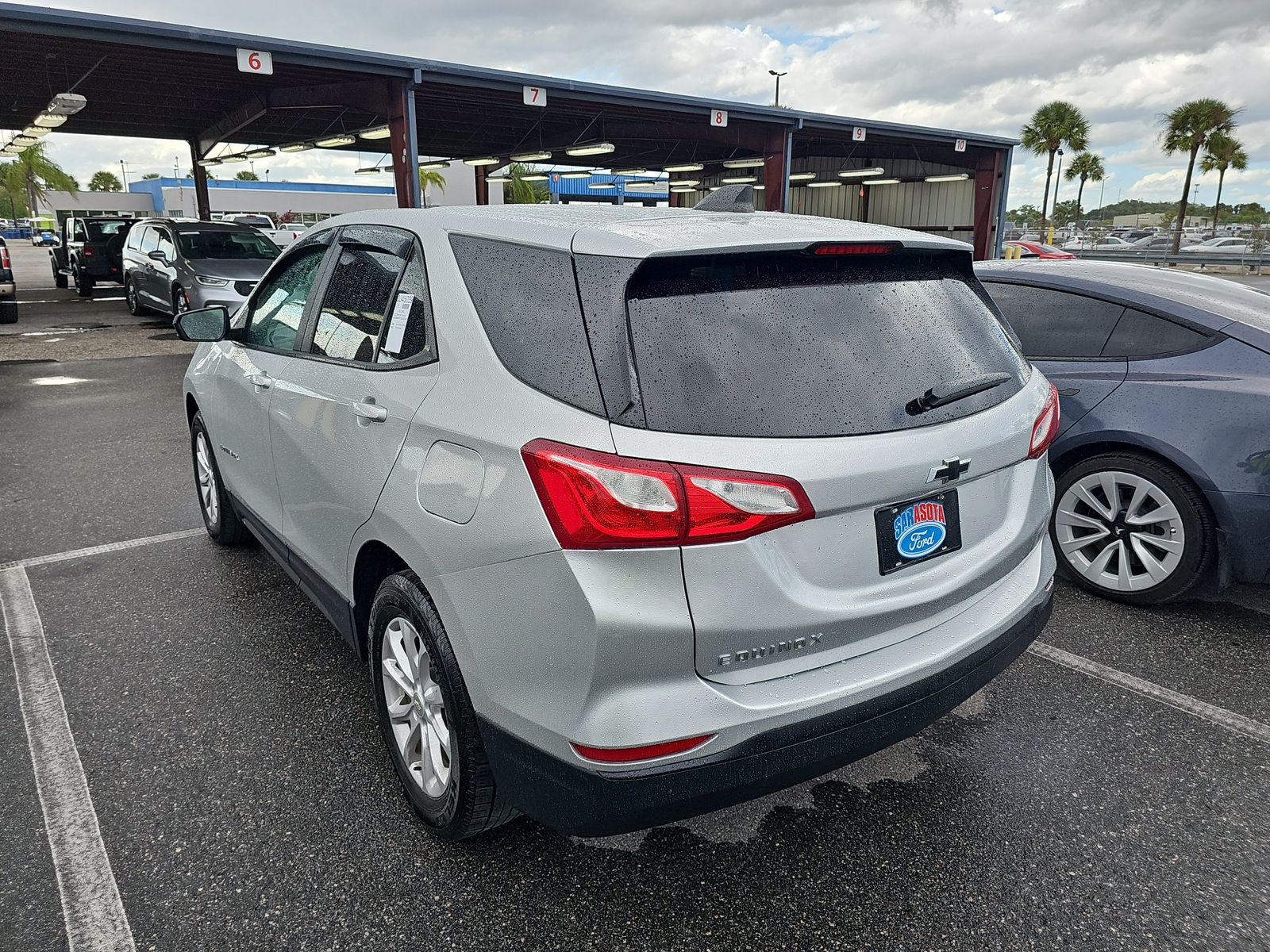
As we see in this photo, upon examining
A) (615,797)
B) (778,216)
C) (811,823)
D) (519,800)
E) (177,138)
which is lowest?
(811,823)

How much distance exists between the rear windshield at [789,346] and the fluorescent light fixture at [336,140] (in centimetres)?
2575

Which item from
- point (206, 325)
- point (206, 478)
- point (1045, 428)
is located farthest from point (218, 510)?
point (1045, 428)

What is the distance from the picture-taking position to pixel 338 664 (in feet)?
11.2

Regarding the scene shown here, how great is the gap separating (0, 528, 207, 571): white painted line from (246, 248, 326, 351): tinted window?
1675mm

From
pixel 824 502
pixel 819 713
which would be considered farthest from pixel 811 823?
pixel 824 502

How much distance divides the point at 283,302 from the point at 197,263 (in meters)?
11.5

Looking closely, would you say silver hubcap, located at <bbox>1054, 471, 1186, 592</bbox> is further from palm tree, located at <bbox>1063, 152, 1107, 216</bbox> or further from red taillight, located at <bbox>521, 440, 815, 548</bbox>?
Result: palm tree, located at <bbox>1063, 152, 1107, 216</bbox>

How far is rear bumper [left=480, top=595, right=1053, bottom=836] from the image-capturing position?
71.9 inches

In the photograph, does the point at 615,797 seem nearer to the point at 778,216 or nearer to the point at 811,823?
the point at 811,823

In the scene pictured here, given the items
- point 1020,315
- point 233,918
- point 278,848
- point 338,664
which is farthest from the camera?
point 1020,315

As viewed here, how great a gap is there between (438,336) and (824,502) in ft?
3.59

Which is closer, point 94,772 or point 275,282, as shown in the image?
point 94,772

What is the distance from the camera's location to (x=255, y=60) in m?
14.5

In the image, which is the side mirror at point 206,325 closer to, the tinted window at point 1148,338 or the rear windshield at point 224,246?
the tinted window at point 1148,338
